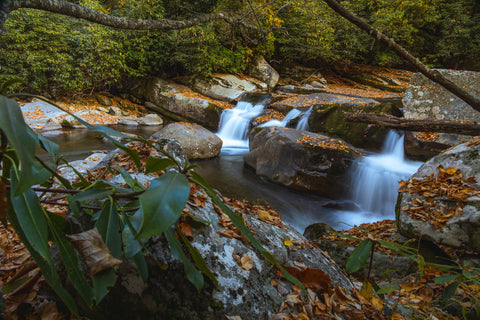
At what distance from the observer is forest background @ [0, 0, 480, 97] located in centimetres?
936

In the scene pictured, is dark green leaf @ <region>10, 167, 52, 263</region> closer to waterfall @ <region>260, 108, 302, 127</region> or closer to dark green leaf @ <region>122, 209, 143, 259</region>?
dark green leaf @ <region>122, 209, 143, 259</region>

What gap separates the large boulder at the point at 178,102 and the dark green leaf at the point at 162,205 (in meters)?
10.1

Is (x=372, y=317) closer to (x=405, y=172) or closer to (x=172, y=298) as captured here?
(x=172, y=298)

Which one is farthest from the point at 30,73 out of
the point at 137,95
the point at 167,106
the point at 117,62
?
the point at 167,106

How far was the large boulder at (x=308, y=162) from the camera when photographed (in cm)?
523

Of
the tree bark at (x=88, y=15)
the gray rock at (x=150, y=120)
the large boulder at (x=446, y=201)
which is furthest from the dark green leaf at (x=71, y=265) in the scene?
the gray rock at (x=150, y=120)

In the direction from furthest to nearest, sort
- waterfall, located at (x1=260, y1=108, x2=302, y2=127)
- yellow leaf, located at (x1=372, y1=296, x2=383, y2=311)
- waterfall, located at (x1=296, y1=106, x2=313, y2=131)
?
waterfall, located at (x1=260, y1=108, x2=302, y2=127) → waterfall, located at (x1=296, y1=106, x2=313, y2=131) → yellow leaf, located at (x1=372, y1=296, x2=383, y2=311)

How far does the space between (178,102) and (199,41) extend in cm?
322

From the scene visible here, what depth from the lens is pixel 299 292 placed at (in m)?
1.11

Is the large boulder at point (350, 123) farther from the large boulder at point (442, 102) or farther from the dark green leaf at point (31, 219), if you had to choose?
the dark green leaf at point (31, 219)

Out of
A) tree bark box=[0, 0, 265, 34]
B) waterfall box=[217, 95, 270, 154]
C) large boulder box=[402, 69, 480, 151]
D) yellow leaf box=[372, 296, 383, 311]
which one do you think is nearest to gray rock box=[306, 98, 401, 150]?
large boulder box=[402, 69, 480, 151]

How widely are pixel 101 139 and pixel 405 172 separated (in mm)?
9153

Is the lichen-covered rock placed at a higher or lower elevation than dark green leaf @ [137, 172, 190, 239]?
lower

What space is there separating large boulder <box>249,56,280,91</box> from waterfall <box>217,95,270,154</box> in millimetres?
2486
